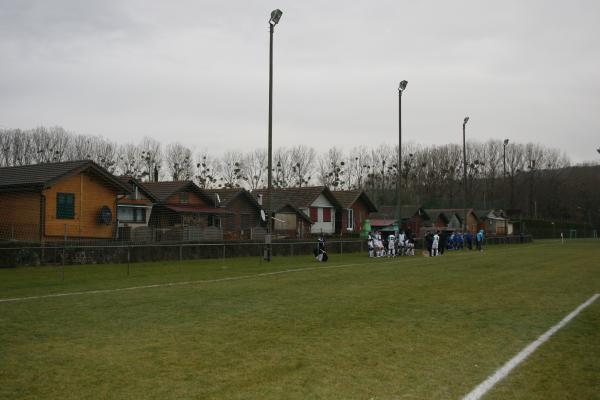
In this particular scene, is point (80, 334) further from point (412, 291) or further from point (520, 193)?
point (520, 193)

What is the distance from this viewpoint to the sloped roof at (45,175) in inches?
1371

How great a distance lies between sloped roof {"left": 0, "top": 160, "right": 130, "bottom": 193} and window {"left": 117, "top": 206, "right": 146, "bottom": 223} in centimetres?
413

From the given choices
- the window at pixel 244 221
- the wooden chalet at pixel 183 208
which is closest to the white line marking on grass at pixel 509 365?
the wooden chalet at pixel 183 208

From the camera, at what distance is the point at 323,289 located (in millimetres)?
15961

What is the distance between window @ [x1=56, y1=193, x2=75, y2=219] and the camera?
35938 mm

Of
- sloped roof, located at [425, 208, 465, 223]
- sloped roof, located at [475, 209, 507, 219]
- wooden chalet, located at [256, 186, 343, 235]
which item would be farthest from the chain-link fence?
sloped roof, located at [475, 209, 507, 219]

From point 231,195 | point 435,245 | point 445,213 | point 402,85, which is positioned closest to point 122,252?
point 435,245

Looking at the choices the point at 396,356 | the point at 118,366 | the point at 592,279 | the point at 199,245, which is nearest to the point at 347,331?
the point at 396,356

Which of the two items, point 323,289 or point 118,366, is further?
point 323,289

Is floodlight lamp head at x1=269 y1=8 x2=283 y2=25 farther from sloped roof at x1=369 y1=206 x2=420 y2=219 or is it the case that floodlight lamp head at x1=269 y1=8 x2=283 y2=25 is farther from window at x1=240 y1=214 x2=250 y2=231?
sloped roof at x1=369 y1=206 x2=420 y2=219

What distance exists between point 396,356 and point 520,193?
11867 cm

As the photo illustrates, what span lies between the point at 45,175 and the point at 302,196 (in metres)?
30.9

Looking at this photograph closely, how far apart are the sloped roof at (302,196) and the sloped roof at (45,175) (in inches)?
921

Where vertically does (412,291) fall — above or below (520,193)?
below
